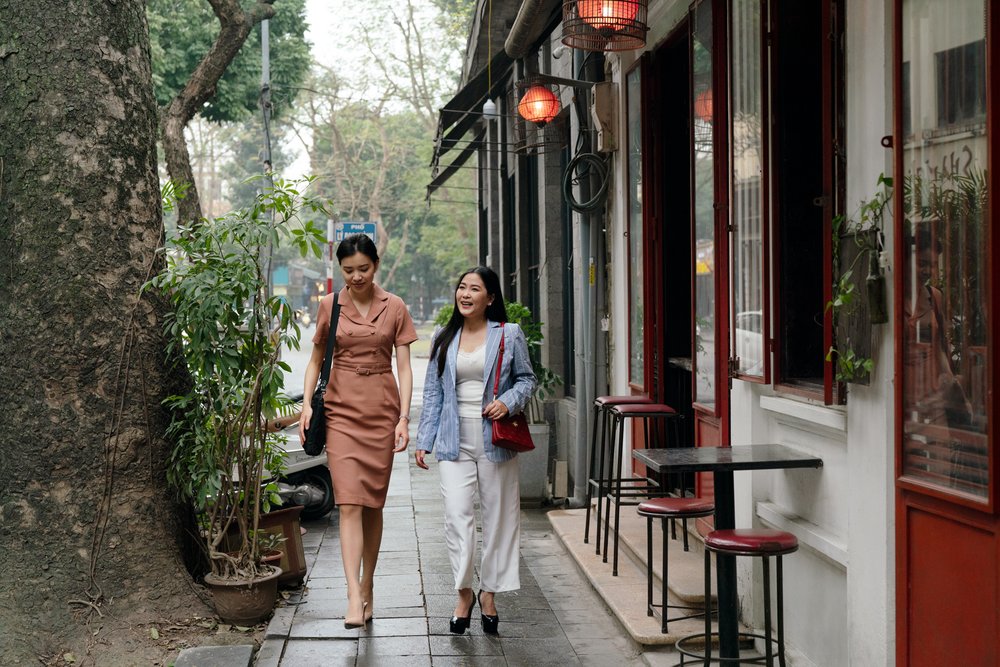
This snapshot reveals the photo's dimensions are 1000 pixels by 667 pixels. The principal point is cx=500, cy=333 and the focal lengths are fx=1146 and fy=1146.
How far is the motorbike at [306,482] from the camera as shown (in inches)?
403

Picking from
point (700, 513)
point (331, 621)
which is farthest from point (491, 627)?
point (700, 513)

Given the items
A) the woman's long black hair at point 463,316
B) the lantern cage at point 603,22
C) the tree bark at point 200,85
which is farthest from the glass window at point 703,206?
the tree bark at point 200,85

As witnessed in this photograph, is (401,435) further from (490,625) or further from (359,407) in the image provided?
(490,625)

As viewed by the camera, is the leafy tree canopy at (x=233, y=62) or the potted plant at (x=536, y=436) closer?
the potted plant at (x=536, y=436)

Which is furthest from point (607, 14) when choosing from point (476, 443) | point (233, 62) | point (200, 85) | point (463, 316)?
point (233, 62)

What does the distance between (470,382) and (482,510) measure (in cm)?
71

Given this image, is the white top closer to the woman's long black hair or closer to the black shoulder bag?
the woman's long black hair

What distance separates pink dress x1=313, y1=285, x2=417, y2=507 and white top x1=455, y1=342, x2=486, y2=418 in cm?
37

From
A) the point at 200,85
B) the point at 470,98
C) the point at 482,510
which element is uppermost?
the point at 470,98

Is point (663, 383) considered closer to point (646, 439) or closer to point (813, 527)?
point (646, 439)

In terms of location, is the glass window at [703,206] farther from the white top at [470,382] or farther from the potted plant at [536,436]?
the potted plant at [536,436]

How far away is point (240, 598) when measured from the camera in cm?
651

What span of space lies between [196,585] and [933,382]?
14.6 feet

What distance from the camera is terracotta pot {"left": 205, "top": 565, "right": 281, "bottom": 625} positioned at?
6.51 m
